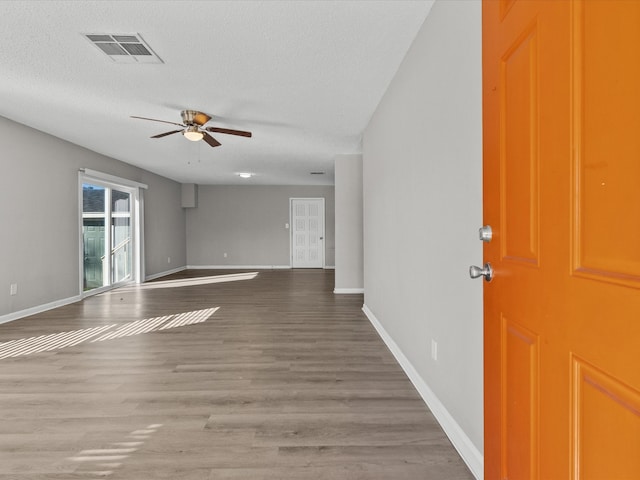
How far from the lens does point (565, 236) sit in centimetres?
76

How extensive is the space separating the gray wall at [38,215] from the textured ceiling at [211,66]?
1.04 ft

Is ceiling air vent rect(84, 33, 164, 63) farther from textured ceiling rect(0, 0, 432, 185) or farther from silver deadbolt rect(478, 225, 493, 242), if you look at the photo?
silver deadbolt rect(478, 225, 493, 242)

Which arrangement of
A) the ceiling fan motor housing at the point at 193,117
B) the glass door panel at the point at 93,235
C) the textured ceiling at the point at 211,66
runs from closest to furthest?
the textured ceiling at the point at 211,66 < the ceiling fan motor housing at the point at 193,117 < the glass door panel at the point at 93,235

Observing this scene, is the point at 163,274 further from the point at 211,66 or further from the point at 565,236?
the point at 565,236

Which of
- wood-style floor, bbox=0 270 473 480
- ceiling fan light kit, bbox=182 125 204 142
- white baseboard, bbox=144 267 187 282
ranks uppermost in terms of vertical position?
ceiling fan light kit, bbox=182 125 204 142

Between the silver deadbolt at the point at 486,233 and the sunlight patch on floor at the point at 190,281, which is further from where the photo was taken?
the sunlight patch on floor at the point at 190,281

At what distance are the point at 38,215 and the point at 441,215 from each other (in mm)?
5313

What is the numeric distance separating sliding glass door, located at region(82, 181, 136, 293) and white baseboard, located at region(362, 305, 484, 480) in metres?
5.53

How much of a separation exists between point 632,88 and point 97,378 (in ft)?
10.7

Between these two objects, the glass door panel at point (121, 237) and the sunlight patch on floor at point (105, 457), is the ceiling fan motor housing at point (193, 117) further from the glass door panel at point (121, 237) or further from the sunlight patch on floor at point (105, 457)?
the glass door panel at point (121, 237)

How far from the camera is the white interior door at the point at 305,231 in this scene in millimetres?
10445

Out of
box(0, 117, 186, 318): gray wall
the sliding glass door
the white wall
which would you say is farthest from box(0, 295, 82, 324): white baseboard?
the white wall

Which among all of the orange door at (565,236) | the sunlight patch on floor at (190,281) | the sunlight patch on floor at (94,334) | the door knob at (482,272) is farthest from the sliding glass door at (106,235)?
the orange door at (565,236)

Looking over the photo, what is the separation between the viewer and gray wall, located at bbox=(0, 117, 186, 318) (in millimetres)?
4328
